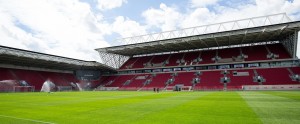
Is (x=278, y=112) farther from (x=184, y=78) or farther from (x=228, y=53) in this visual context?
(x=228, y=53)

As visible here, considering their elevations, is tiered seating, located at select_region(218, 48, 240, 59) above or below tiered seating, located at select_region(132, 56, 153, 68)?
above

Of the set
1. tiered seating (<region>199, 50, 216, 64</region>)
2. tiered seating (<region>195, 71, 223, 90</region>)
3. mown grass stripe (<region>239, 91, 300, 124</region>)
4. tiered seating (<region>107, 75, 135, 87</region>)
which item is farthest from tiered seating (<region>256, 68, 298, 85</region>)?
tiered seating (<region>107, 75, 135, 87</region>)

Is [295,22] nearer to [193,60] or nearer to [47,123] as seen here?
[193,60]

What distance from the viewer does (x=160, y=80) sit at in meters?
64.3

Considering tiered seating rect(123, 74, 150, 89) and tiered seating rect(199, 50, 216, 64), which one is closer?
tiered seating rect(199, 50, 216, 64)

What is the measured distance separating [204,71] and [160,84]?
1364cm

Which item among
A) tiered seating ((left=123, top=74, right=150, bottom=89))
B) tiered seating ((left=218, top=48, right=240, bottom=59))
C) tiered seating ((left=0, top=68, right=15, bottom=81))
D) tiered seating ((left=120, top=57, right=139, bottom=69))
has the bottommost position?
tiered seating ((left=123, top=74, right=150, bottom=89))

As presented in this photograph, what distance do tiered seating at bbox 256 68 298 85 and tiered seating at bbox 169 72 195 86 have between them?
17.7 meters

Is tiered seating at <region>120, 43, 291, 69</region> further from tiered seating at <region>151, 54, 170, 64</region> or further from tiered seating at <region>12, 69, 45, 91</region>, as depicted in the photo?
tiered seating at <region>12, 69, 45, 91</region>

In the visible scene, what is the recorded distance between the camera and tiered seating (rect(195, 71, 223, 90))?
5330cm

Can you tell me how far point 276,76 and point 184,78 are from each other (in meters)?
23.0

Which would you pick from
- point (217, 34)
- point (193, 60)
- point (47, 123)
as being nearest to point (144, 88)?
point (193, 60)

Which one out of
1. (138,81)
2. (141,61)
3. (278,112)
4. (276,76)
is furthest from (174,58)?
(278,112)

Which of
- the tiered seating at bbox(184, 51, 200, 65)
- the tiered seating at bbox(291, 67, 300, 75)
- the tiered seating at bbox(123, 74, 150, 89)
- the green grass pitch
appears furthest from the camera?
the tiered seating at bbox(184, 51, 200, 65)
